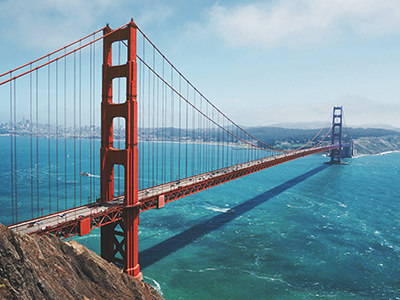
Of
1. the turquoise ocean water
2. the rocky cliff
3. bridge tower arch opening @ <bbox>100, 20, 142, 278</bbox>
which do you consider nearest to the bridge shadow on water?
the turquoise ocean water

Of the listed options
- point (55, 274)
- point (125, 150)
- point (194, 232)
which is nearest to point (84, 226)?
point (55, 274)

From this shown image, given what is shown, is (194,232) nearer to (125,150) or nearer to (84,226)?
(125,150)

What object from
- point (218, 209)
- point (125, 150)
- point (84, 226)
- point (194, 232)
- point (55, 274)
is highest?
point (125, 150)

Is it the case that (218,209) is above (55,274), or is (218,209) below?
below

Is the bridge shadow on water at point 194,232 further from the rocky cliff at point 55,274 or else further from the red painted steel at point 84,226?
the rocky cliff at point 55,274

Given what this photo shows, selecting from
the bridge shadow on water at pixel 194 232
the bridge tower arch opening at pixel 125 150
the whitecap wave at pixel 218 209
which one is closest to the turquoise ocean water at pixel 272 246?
the bridge shadow on water at pixel 194 232

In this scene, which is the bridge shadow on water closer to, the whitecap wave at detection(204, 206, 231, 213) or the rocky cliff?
the whitecap wave at detection(204, 206, 231, 213)
